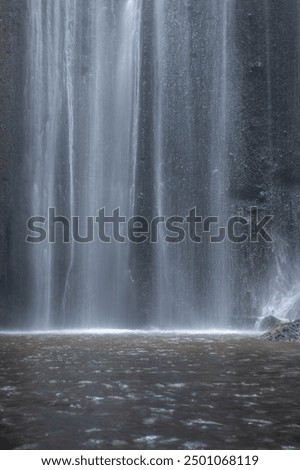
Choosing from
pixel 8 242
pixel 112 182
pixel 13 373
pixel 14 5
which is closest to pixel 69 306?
pixel 8 242

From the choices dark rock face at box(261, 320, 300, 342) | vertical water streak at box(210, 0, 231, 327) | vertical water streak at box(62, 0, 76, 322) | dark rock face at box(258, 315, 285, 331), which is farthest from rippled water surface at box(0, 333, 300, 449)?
vertical water streak at box(62, 0, 76, 322)

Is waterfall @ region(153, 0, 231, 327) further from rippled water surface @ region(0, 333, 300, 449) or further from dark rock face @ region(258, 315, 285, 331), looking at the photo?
rippled water surface @ region(0, 333, 300, 449)

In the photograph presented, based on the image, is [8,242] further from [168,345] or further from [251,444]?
[251,444]

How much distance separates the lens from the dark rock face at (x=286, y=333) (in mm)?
11961

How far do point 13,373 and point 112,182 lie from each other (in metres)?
14.4

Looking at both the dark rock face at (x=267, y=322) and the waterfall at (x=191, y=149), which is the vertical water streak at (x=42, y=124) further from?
the dark rock face at (x=267, y=322)

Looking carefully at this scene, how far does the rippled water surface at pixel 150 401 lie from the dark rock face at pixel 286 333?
3404 mm

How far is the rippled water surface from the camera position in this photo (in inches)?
153

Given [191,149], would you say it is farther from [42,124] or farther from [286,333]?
[286,333]

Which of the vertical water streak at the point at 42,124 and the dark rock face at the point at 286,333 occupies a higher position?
the vertical water streak at the point at 42,124

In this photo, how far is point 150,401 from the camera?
5078 millimetres

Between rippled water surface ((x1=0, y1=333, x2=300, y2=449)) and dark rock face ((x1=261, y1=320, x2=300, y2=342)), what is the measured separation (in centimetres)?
340

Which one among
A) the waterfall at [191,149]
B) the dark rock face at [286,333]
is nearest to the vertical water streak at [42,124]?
the waterfall at [191,149]

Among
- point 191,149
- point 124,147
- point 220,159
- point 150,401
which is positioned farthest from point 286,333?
point 124,147
